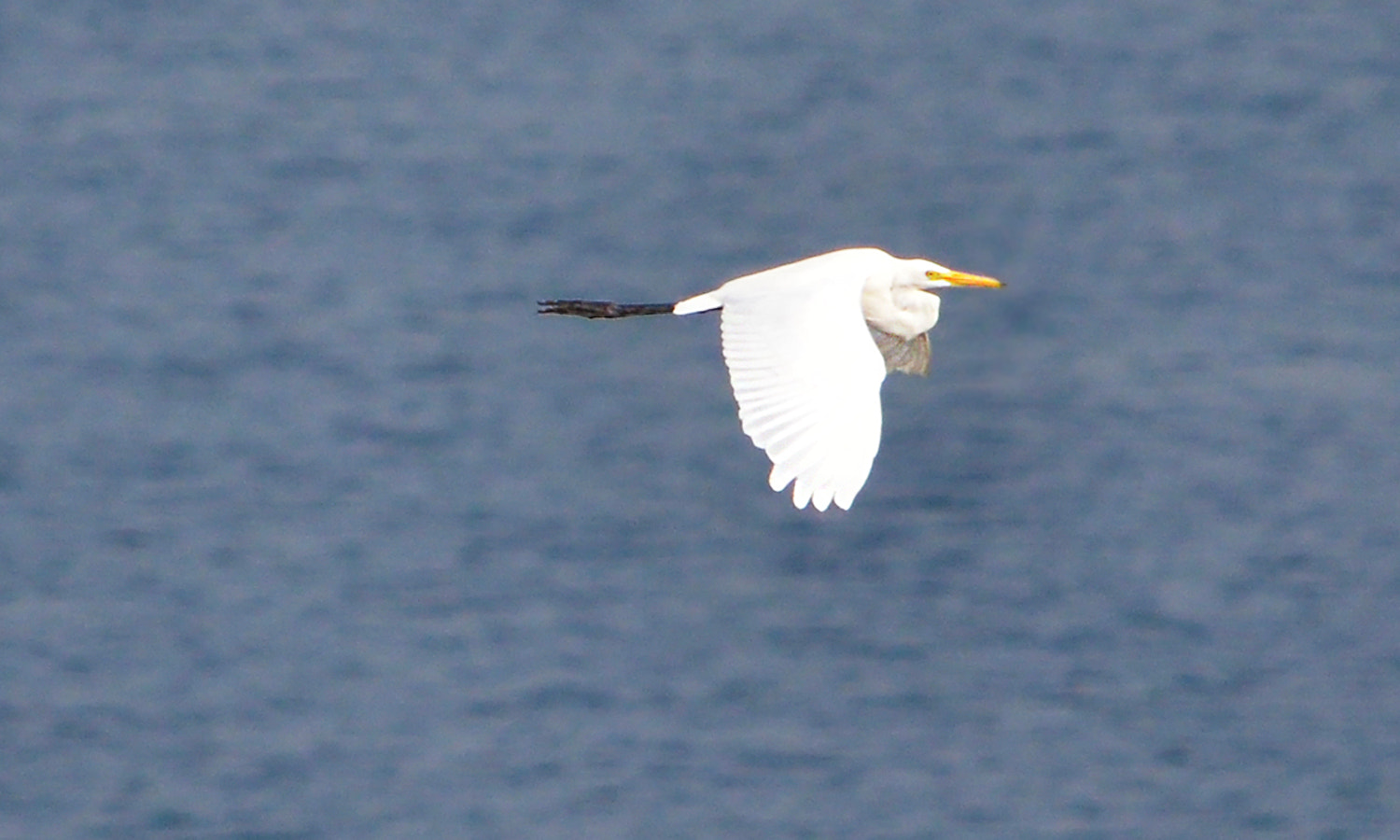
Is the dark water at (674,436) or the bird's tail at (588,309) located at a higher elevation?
the dark water at (674,436)

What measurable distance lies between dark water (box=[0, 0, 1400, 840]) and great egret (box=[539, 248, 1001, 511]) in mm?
3570

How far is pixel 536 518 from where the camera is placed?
33.4 ft

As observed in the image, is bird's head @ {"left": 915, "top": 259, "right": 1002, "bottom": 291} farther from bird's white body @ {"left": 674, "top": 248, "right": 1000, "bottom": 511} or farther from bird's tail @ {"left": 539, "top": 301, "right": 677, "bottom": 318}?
bird's tail @ {"left": 539, "top": 301, "right": 677, "bottom": 318}

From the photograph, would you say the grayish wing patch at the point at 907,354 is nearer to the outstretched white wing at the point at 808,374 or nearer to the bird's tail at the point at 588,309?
the outstretched white wing at the point at 808,374

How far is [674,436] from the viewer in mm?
10523

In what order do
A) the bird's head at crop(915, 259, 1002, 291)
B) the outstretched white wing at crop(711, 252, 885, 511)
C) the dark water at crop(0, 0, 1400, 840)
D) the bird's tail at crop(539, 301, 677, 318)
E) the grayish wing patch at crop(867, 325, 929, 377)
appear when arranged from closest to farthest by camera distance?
the outstretched white wing at crop(711, 252, 885, 511) < the bird's head at crop(915, 259, 1002, 291) < the grayish wing patch at crop(867, 325, 929, 377) < the bird's tail at crop(539, 301, 677, 318) < the dark water at crop(0, 0, 1400, 840)

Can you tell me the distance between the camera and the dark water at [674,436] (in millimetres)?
9281

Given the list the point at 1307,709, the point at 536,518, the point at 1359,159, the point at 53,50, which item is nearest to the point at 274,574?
the point at 536,518

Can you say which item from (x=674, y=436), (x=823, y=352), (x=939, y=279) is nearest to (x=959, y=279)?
(x=939, y=279)

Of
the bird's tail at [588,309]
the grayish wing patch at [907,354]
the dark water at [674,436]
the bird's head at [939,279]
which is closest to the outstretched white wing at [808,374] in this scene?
the bird's head at [939,279]

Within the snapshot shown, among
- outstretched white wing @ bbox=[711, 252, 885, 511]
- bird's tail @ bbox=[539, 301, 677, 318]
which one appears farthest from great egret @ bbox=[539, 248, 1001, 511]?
bird's tail @ bbox=[539, 301, 677, 318]

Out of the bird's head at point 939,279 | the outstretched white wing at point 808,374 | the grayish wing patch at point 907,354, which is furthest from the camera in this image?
the grayish wing patch at point 907,354

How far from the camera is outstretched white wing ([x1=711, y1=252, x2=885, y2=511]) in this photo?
4.63 m

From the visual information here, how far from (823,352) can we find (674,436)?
18.2ft
